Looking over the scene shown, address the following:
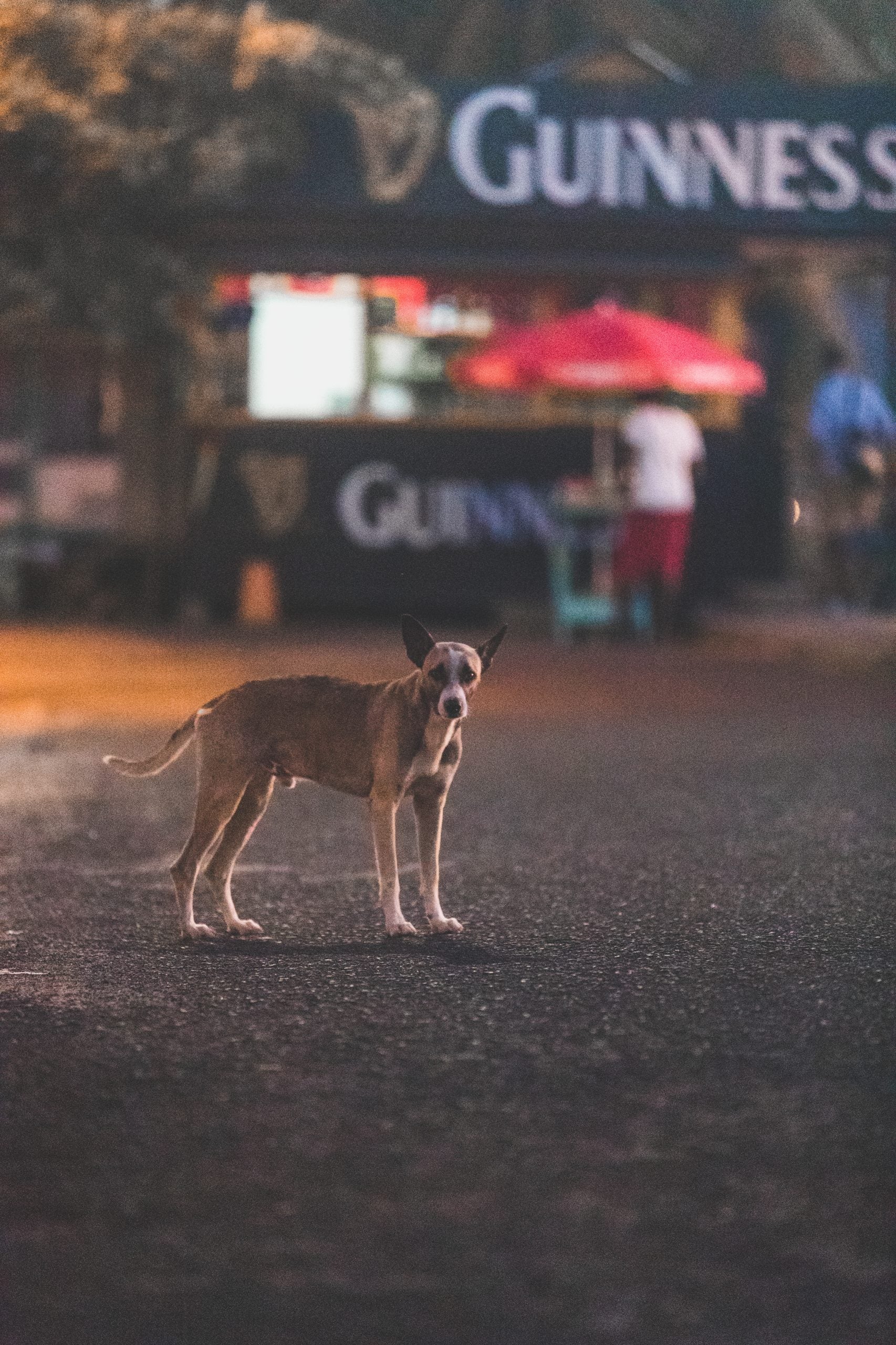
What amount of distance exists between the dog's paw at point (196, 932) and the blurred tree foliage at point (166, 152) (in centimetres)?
1384

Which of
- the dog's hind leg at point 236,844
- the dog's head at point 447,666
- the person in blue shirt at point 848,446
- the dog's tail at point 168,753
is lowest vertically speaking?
the dog's hind leg at point 236,844

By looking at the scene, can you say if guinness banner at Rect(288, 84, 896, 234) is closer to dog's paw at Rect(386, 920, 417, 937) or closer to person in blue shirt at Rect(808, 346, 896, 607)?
person in blue shirt at Rect(808, 346, 896, 607)

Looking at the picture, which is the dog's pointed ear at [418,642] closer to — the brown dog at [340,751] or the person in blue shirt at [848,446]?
the brown dog at [340,751]

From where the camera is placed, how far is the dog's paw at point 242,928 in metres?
6.70

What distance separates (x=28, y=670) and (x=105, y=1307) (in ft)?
42.9

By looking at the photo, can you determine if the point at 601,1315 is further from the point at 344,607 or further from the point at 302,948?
the point at 344,607

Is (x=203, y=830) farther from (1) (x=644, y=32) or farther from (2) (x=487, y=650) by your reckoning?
(1) (x=644, y=32)

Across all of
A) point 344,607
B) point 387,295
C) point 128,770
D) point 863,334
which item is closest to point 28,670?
point 344,607

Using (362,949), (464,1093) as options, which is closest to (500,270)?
(362,949)

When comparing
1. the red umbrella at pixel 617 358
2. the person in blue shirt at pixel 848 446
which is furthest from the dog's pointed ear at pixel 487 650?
the person in blue shirt at pixel 848 446

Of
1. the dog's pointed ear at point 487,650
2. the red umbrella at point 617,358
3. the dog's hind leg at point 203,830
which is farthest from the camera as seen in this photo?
the red umbrella at point 617,358

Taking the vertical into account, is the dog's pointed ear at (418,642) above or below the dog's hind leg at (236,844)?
above

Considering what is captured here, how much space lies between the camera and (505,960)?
6.33 metres

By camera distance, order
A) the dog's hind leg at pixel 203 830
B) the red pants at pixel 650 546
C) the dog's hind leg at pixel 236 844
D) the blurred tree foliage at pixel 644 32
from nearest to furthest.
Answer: the dog's hind leg at pixel 203 830 → the dog's hind leg at pixel 236 844 → the red pants at pixel 650 546 → the blurred tree foliage at pixel 644 32
